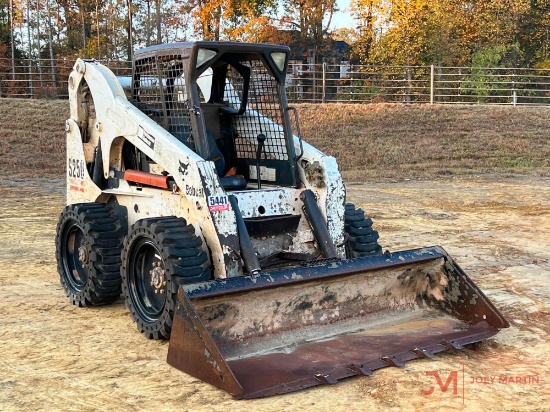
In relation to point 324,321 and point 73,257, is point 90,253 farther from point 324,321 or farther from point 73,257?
point 324,321

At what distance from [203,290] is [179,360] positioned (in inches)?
19.0

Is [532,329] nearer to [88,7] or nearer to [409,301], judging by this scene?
[409,301]

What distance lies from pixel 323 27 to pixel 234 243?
33912 millimetres

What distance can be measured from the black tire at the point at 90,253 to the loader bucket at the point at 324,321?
5.35ft

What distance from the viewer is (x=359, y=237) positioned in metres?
6.53

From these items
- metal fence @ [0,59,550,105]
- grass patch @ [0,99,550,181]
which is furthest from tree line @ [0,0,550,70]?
grass patch @ [0,99,550,181]

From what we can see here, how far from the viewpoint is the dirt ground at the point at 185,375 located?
14.7 ft

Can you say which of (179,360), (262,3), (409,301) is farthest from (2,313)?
(262,3)

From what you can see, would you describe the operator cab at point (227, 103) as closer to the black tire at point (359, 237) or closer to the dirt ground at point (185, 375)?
the black tire at point (359, 237)

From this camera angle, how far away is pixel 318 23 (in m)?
37.5

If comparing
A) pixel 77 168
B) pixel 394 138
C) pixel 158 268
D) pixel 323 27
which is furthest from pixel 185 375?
pixel 323 27

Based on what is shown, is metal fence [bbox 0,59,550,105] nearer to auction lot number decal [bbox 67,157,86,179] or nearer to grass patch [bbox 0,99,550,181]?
grass patch [bbox 0,99,550,181]

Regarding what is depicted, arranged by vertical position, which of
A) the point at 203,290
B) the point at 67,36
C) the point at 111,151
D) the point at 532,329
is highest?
the point at 67,36

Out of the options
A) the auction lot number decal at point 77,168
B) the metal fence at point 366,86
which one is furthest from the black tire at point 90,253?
the metal fence at point 366,86
